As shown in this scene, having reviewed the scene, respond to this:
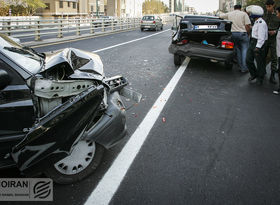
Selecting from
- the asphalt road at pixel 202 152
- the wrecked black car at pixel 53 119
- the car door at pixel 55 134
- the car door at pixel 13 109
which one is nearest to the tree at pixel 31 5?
the asphalt road at pixel 202 152

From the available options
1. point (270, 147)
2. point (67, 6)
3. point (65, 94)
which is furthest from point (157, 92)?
point (67, 6)

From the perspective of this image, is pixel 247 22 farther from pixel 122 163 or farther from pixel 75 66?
pixel 122 163

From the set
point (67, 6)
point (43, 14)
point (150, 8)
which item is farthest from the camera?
point (150, 8)

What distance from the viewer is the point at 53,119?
8.78 feet

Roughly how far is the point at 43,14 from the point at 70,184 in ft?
216

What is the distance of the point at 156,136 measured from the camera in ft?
14.1

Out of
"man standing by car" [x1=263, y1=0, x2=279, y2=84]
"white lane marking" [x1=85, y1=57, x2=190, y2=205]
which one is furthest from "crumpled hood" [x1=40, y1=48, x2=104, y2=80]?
"man standing by car" [x1=263, y1=0, x2=279, y2=84]

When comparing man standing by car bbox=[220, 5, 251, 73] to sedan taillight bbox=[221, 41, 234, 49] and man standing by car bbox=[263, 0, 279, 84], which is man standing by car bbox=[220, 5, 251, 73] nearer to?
sedan taillight bbox=[221, 41, 234, 49]

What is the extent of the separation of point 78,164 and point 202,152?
1.63 m

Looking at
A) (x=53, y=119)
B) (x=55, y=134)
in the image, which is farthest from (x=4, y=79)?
(x=55, y=134)

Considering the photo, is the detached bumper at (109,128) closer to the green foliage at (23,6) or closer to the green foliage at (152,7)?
the green foliage at (23,6)

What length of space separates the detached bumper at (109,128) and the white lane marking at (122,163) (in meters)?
0.35

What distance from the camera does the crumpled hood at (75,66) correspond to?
3.08 metres

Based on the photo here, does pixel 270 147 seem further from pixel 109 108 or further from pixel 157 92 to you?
pixel 157 92
